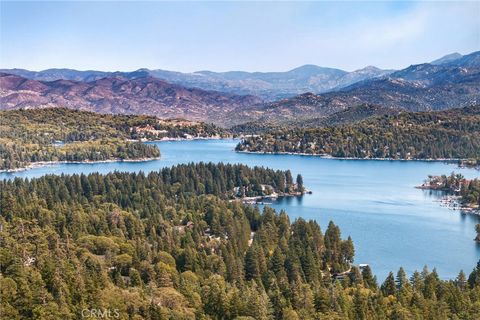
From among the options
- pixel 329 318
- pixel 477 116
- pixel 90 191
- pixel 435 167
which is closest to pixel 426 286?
pixel 329 318

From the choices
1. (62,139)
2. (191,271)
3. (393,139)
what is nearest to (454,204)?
(191,271)

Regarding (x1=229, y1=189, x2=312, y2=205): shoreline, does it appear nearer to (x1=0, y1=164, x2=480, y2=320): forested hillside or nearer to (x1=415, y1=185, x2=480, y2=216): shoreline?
(x1=0, y1=164, x2=480, y2=320): forested hillside

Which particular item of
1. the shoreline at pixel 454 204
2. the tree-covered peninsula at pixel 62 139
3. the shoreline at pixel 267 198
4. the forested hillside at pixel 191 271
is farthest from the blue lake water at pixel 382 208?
the forested hillside at pixel 191 271

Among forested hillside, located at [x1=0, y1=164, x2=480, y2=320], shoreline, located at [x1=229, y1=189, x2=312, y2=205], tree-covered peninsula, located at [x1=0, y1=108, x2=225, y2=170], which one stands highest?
tree-covered peninsula, located at [x1=0, y1=108, x2=225, y2=170]

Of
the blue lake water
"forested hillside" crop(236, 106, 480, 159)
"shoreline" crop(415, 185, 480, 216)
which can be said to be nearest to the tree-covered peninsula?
the blue lake water

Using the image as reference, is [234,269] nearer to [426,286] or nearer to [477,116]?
[426,286]

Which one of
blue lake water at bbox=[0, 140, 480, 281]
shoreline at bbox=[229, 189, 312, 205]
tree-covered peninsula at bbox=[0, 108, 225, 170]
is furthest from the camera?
tree-covered peninsula at bbox=[0, 108, 225, 170]

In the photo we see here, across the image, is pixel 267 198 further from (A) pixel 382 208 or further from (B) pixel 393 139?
(B) pixel 393 139
